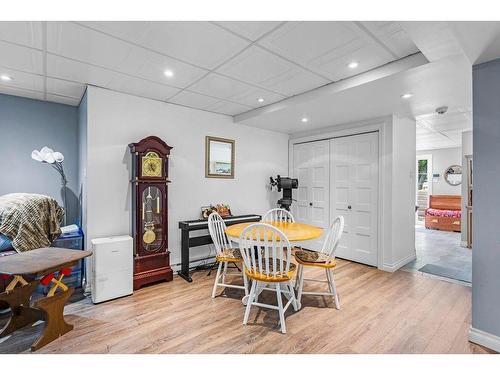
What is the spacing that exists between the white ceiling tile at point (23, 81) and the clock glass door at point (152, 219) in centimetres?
166

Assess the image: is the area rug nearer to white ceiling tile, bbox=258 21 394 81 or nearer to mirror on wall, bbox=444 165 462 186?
white ceiling tile, bbox=258 21 394 81

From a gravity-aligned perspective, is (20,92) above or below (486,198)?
above

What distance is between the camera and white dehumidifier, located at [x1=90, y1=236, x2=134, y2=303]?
8.88 feet

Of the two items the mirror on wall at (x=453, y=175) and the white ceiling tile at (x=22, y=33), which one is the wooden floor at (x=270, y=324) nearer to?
the white ceiling tile at (x=22, y=33)

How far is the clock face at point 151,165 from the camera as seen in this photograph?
10.3ft

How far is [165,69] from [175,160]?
1.38m

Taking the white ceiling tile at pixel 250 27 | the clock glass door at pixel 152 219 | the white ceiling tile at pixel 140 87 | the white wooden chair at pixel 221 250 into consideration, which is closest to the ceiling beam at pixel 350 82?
the white ceiling tile at pixel 250 27

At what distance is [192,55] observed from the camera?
2.27 metres

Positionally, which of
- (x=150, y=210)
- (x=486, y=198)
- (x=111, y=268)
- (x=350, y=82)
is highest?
(x=350, y=82)

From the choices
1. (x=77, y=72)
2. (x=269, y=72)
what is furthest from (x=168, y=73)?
(x=269, y=72)

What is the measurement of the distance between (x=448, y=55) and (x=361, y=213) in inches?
99.3

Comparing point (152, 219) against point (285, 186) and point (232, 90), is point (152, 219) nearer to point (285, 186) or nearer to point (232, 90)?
point (232, 90)

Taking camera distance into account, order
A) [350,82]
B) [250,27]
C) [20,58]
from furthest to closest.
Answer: [350,82] → [20,58] → [250,27]

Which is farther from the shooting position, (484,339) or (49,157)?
(49,157)
